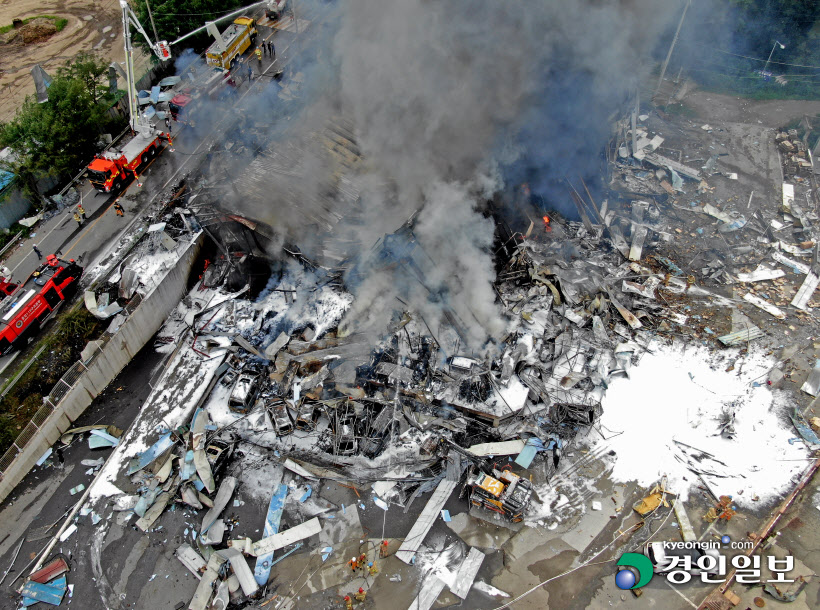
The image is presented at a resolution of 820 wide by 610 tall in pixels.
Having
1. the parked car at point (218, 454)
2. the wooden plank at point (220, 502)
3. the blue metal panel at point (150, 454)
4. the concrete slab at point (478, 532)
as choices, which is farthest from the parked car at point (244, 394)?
the concrete slab at point (478, 532)

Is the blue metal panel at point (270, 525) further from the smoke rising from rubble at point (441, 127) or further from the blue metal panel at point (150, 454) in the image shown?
the smoke rising from rubble at point (441, 127)

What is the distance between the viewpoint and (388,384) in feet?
62.5

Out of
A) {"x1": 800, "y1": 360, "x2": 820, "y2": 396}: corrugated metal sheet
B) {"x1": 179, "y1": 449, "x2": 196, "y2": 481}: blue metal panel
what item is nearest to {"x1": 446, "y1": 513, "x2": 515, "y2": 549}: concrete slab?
{"x1": 179, "y1": 449, "x2": 196, "y2": 481}: blue metal panel

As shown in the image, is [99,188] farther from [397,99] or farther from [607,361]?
[607,361]

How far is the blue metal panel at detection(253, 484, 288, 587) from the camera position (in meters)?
15.8

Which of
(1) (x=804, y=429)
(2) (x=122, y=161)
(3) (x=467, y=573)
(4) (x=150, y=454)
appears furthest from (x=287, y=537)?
(2) (x=122, y=161)

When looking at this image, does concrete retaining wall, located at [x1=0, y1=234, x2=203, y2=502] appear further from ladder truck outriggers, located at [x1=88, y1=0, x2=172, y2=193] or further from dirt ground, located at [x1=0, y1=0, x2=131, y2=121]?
dirt ground, located at [x1=0, y1=0, x2=131, y2=121]

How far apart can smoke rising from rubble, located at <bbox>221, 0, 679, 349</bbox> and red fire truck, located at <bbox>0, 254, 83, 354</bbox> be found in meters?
Result: 7.47

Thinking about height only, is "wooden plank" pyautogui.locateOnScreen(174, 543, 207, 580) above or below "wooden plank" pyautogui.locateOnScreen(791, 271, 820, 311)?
above

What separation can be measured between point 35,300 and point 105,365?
3660 mm

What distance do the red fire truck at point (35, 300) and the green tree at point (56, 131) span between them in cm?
562

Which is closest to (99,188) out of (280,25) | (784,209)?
(280,25)

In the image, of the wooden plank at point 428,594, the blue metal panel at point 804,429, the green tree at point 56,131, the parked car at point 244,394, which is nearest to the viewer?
the wooden plank at point 428,594

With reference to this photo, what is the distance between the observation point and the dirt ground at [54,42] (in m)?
33.1
